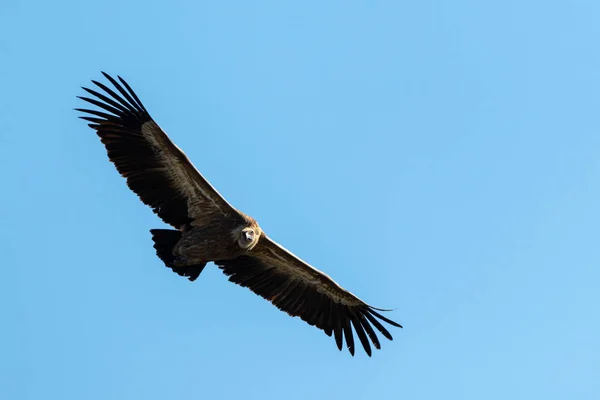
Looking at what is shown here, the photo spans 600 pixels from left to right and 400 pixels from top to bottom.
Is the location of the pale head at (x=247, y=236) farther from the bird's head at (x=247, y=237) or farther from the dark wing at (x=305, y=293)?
the dark wing at (x=305, y=293)

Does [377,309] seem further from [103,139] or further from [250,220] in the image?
[103,139]

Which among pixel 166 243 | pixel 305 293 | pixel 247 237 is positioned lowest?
pixel 166 243

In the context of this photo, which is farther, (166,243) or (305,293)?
(305,293)

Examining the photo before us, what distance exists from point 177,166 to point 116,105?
1.56 meters

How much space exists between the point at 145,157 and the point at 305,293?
4303 mm

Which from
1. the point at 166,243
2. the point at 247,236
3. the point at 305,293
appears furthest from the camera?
the point at 305,293

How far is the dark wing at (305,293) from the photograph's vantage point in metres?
22.6

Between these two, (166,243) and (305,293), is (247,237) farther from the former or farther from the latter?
(305,293)

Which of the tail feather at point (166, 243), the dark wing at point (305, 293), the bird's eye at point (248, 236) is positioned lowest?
the tail feather at point (166, 243)

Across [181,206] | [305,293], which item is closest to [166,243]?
[181,206]

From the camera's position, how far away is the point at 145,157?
21.3m

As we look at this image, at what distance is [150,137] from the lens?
21156 mm

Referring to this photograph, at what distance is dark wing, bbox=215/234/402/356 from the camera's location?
22.6 meters

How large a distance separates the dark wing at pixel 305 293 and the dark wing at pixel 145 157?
153cm
